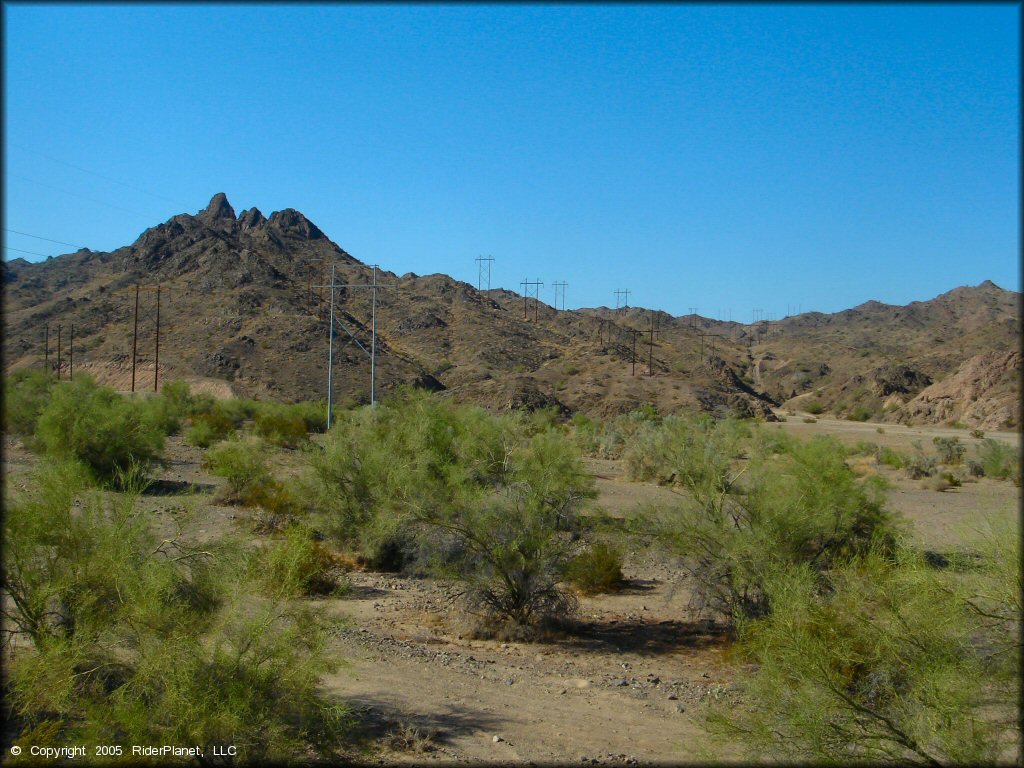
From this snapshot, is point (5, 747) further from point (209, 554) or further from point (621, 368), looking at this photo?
point (621, 368)

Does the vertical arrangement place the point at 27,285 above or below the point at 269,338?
above

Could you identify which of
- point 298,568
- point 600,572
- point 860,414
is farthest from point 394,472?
point 860,414

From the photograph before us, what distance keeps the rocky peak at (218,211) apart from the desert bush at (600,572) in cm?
12271

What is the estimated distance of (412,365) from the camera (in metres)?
81.1

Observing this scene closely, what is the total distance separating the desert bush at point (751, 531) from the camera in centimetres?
1507

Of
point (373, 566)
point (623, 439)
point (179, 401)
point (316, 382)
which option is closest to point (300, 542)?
point (373, 566)

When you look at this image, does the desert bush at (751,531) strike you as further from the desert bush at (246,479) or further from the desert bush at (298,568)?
the desert bush at (246,479)

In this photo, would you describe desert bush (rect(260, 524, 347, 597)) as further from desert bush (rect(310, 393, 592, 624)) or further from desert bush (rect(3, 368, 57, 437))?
desert bush (rect(3, 368, 57, 437))

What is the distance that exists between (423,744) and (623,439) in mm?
41840

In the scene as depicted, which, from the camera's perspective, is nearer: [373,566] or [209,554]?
[209,554]

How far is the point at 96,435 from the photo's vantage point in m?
28.5

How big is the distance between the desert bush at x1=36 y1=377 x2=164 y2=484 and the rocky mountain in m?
22.7

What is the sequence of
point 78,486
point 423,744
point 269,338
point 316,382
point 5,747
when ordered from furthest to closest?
point 269,338 < point 316,382 < point 78,486 < point 423,744 < point 5,747

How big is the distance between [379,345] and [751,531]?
73.7 meters
